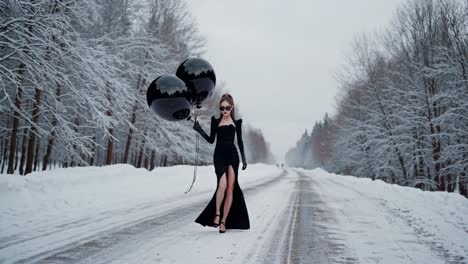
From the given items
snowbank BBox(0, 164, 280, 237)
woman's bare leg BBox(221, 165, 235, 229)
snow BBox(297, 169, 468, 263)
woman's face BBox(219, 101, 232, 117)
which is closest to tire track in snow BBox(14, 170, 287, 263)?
woman's bare leg BBox(221, 165, 235, 229)

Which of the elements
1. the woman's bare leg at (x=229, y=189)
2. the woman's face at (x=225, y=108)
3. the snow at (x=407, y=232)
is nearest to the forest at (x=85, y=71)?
the woman's face at (x=225, y=108)

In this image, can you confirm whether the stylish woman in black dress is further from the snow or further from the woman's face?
the snow

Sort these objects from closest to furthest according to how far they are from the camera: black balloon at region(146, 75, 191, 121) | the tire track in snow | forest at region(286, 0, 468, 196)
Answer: the tire track in snow
black balloon at region(146, 75, 191, 121)
forest at region(286, 0, 468, 196)

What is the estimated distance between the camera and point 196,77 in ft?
17.1

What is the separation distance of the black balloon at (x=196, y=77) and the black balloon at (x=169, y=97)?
36 centimetres

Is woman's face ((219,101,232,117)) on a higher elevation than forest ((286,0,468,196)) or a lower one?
lower

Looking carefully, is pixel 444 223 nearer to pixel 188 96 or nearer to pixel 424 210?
pixel 424 210

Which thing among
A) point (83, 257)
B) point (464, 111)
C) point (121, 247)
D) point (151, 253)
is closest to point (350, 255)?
point (151, 253)

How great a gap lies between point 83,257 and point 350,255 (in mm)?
2754

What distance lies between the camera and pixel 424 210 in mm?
7262

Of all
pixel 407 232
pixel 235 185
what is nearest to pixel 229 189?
pixel 235 185

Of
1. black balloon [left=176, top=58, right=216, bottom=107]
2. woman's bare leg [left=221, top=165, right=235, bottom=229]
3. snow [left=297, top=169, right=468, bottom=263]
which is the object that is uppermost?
black balloon [left=176, top=58, right=216, bottom=107]

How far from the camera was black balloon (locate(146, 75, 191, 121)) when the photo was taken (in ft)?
15.3

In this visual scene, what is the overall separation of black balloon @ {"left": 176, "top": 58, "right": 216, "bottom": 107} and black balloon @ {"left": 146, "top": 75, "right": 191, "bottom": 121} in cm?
36
